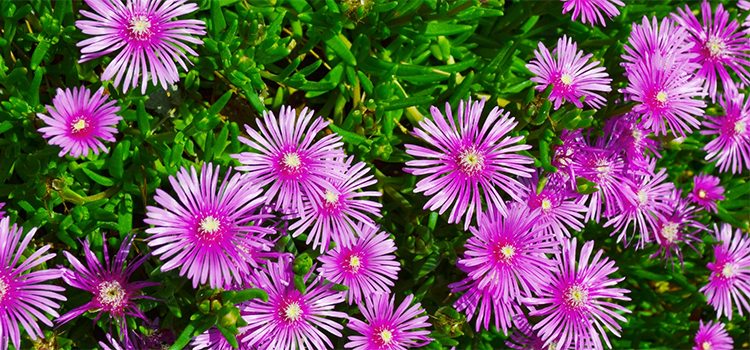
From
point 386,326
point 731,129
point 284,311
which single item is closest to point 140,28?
point 284,311

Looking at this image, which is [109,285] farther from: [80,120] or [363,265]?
[363,265]

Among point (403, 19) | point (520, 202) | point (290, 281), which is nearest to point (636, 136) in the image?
point (520, 202)

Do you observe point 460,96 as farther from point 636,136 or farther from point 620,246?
point 620,246

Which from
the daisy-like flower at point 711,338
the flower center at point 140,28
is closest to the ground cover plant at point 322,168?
the flower center at point 140,28

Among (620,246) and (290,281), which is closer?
(290,281)

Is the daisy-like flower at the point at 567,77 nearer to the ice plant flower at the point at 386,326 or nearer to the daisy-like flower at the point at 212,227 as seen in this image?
the ice plant flower at the point at 386,326

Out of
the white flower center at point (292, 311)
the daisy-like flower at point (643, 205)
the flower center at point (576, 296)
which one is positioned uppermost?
the daisy-like flower at point (643, 205)
